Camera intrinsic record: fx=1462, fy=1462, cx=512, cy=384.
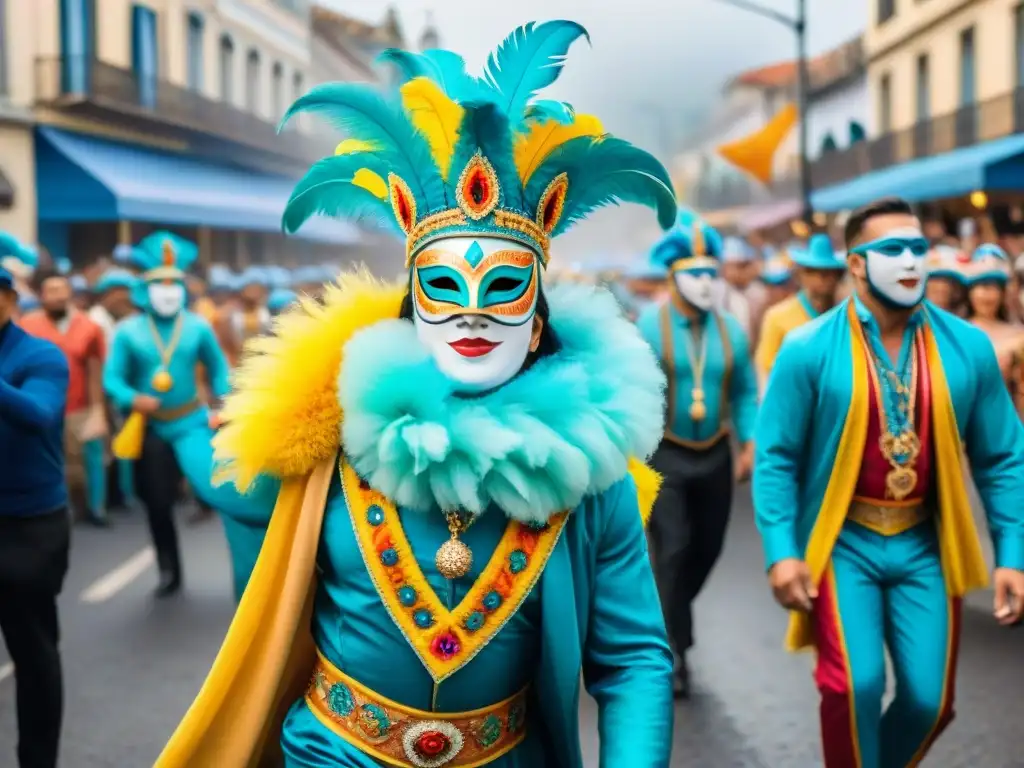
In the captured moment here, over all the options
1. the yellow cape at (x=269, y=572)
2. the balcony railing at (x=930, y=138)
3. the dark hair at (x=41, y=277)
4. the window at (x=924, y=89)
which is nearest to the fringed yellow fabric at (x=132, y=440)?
the dark hair at (x=41, y=277)

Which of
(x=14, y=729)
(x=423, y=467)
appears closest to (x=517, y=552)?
(x=423, y=467)

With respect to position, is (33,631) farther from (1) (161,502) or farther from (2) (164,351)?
(2) (164,351)

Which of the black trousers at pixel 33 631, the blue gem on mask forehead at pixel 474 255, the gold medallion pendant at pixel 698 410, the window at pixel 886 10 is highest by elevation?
the window at pixel 886 10

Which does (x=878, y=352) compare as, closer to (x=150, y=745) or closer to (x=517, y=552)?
(x=517, y=552)

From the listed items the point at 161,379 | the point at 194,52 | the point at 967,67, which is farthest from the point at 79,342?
the point at 967,67

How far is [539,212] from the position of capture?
297 cm

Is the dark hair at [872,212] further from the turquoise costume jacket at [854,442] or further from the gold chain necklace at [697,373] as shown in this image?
the gold chain necklace at [697,373]

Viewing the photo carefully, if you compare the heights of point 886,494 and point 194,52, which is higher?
point 194,52

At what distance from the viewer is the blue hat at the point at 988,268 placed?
26.2 feet

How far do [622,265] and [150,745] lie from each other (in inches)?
1051

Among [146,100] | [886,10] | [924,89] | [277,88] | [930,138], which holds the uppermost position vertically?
[886,10]

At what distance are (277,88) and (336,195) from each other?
130 ft

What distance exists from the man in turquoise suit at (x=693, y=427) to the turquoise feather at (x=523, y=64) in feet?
12.5

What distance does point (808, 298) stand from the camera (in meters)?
8.45
